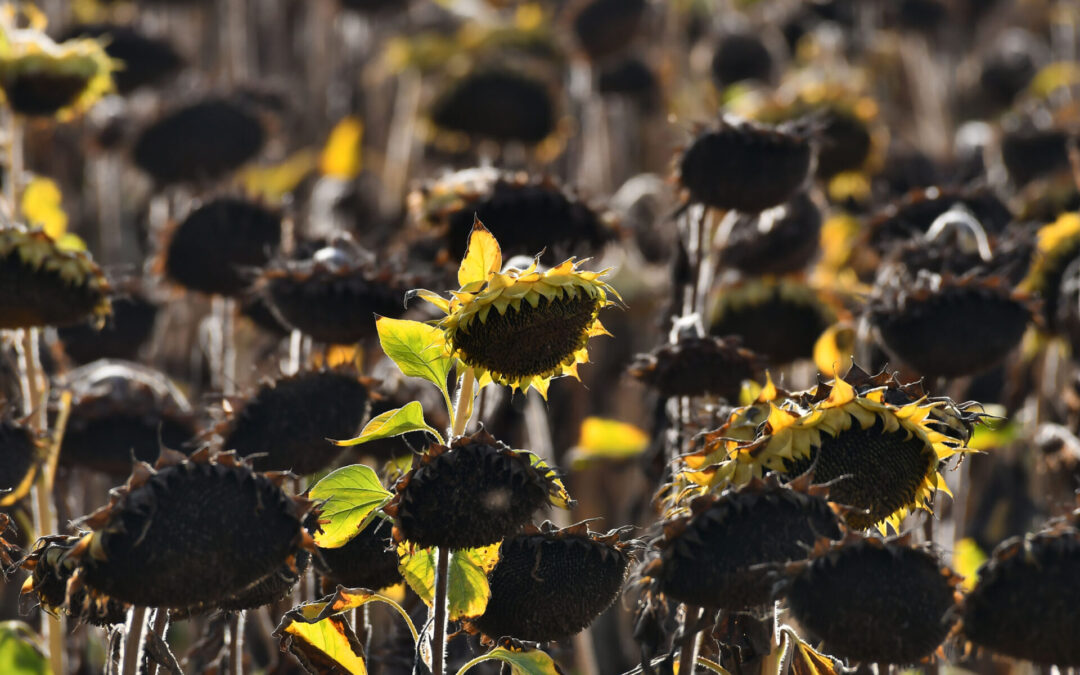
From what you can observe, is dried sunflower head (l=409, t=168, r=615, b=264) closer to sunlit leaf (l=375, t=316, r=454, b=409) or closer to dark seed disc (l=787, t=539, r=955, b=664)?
sunlit leaf (l=375, t=316, r=454, b=409)

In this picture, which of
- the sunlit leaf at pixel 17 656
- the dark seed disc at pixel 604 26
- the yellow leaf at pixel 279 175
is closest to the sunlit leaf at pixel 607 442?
the sunlit leaf at pixel 17 656

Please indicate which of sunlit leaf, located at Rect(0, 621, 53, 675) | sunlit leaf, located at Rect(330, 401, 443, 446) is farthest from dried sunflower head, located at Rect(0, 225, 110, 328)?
sunlit leaf, located at Rect(330, 401, 443, 446)

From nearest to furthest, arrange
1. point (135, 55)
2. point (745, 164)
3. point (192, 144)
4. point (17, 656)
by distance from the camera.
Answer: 1. point (17, 656)
2. point (745, 164)
3. point (192, 144)
4. point (135, 55)

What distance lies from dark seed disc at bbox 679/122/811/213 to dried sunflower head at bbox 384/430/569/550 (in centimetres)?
107

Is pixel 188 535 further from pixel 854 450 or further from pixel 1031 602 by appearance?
pixel 1031 602

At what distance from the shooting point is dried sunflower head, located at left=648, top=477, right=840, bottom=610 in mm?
1433

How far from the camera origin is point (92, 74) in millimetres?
2957

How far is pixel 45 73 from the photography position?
114 inches

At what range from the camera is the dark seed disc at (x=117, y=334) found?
3.09 metres

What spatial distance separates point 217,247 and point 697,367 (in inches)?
46.1

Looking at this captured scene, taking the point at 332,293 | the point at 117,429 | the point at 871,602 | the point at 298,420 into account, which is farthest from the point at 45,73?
the point at 871,602

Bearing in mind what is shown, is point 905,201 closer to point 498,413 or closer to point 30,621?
point 498,413

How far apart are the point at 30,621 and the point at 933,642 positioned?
6.16 ft

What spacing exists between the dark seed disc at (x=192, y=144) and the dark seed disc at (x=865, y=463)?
106 inches
